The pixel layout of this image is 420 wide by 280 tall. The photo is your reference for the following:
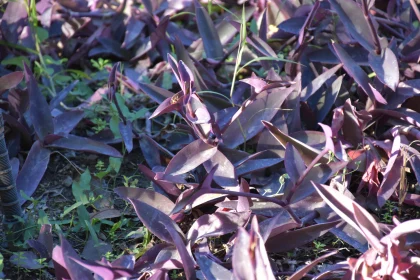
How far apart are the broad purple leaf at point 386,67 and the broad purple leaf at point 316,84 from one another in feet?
0.37

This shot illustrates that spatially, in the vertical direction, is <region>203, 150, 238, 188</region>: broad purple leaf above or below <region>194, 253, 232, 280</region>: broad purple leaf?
above

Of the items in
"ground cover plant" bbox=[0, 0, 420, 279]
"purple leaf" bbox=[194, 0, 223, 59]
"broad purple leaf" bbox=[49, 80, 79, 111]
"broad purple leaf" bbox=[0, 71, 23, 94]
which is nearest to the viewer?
"ground cover plant" bbox=[0, 0, 420, 279]

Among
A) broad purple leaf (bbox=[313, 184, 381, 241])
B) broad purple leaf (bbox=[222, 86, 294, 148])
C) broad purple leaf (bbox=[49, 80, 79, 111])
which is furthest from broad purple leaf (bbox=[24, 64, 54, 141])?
broad purple leaf (bbox=[313, 184, 381, 241])

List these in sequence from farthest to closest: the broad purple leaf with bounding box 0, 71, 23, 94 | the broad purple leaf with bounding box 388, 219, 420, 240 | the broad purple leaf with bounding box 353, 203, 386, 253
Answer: the broad purple leaf with bounding box 0, 71, 23, 94 < the broad purple leaf with bounding box 353, 203, 386, 253 < the broad purple leaf with bounding box 388, 219, 420, 240

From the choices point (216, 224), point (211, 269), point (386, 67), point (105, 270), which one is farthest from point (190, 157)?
point (386, 67)

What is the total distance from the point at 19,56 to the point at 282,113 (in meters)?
0.91

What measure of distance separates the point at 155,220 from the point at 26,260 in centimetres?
30

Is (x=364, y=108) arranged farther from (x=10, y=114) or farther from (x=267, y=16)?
(x=10, y=114)

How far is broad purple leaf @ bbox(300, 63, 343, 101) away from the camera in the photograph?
1.82m

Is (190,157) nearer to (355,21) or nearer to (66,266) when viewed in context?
(66,266)

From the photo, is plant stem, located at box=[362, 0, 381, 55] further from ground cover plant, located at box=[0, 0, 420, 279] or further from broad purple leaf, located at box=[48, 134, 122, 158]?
broad purple leaf, located at box=[48, 134, 122, 158]

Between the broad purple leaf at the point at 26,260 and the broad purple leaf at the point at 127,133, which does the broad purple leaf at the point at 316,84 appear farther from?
the broad purple leaf at the point at 26,260

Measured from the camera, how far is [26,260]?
145cm

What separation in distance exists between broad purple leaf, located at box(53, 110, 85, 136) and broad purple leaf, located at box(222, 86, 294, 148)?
1.47ft
